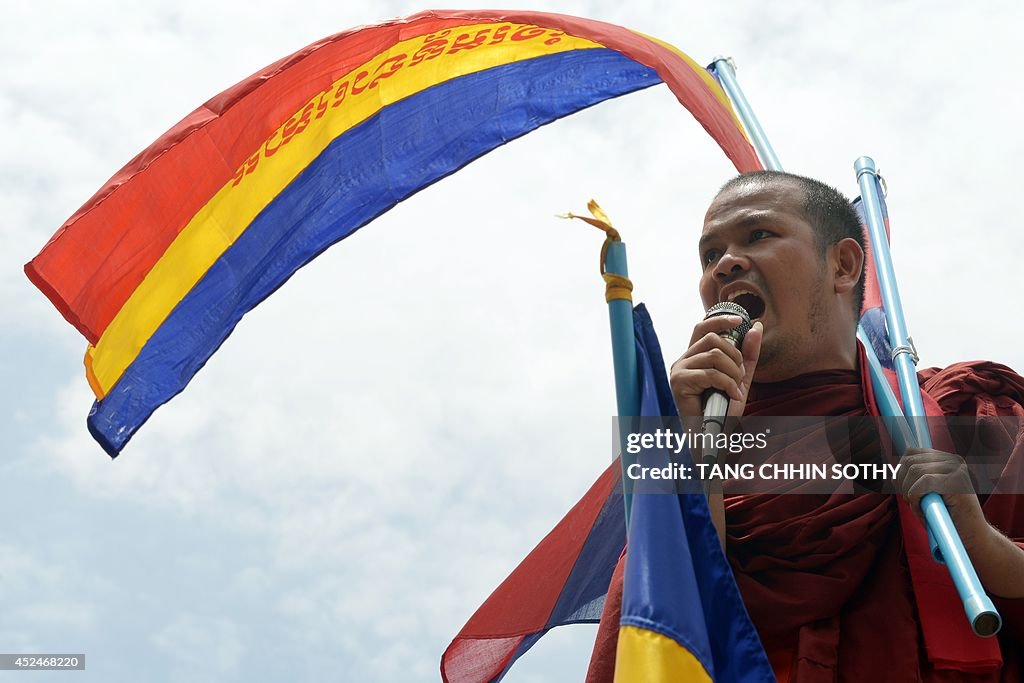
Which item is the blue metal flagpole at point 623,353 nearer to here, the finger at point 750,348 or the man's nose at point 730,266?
the finger at point 750,348

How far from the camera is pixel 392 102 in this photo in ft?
22.2

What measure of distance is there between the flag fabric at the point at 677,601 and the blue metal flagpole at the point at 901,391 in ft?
1.89

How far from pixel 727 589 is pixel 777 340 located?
3.90ft

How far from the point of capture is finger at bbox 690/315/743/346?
3740 mm

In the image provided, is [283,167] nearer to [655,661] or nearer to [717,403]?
[717,403]

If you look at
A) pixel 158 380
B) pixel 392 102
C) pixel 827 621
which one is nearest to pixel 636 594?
pixel 827 621

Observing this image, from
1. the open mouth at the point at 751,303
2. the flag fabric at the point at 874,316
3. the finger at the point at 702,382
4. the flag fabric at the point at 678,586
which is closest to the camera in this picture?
the flag fabric at the point at 678,586

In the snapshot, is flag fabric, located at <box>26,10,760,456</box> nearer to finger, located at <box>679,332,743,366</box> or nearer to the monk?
the monk

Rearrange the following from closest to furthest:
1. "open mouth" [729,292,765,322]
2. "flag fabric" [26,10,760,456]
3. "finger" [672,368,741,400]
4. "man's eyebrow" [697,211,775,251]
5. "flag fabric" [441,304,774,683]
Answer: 1. "flag fabric" [441,304,774,683]
2. "finger" [672,368,741,400]
3. "open mouth" [729,292,765,322]
4. "man's eyebrow" [697,211,775,251]
5. "flag fabric" [26,10,760,456]

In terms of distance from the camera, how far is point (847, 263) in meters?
4.79

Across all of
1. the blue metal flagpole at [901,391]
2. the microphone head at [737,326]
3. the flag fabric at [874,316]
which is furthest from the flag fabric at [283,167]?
the microphone head at [737,326]

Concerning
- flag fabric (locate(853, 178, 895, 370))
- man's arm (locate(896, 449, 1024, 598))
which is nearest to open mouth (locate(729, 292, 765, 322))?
man's arm (locate(896, 449, 1024, 598))

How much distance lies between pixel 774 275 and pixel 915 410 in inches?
27.5

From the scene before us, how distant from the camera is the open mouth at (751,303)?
4.44 metres
